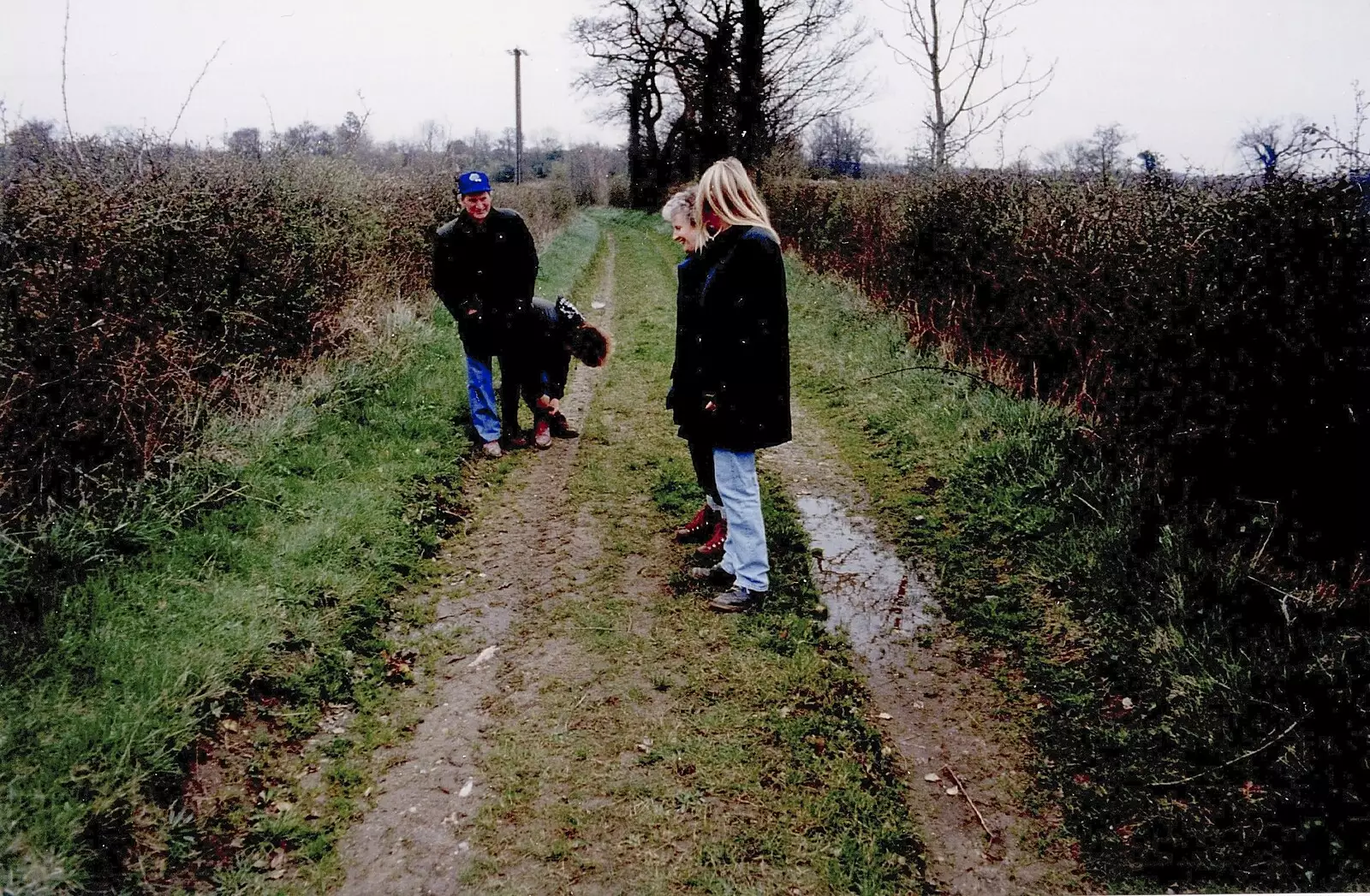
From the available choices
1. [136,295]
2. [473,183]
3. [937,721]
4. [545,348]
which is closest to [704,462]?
[937,721]

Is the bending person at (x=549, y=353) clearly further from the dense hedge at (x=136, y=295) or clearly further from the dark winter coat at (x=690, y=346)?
the dark winter coat at (x=690, y=346)

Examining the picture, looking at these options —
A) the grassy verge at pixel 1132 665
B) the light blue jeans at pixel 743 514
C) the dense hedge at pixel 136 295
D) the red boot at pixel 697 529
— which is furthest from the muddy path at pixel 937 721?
the dense hedge at pixel 136 295

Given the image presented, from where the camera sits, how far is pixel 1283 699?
9.56 ft

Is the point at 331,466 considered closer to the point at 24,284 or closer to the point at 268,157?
the point at 24,284

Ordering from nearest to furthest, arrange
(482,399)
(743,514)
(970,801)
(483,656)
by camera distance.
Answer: (970,801), (483,656), (743,514), (482,399)

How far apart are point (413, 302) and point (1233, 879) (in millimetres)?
9721

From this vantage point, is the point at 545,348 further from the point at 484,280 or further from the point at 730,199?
the point at 730,199

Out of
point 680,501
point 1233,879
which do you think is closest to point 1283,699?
point 1233,879

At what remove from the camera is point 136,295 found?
4.53m

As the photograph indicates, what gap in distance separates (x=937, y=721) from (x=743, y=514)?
1364 mm

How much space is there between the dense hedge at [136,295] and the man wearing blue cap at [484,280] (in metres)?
1.56

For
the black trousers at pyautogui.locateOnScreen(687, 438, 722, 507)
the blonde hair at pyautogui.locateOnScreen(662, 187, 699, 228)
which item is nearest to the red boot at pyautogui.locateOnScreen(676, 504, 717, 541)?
the black trousers at pyautogui.locateOnScreen(687, 438, 722, 507)

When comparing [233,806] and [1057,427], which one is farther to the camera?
[1057,427]

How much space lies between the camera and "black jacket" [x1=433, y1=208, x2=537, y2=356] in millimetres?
6000
